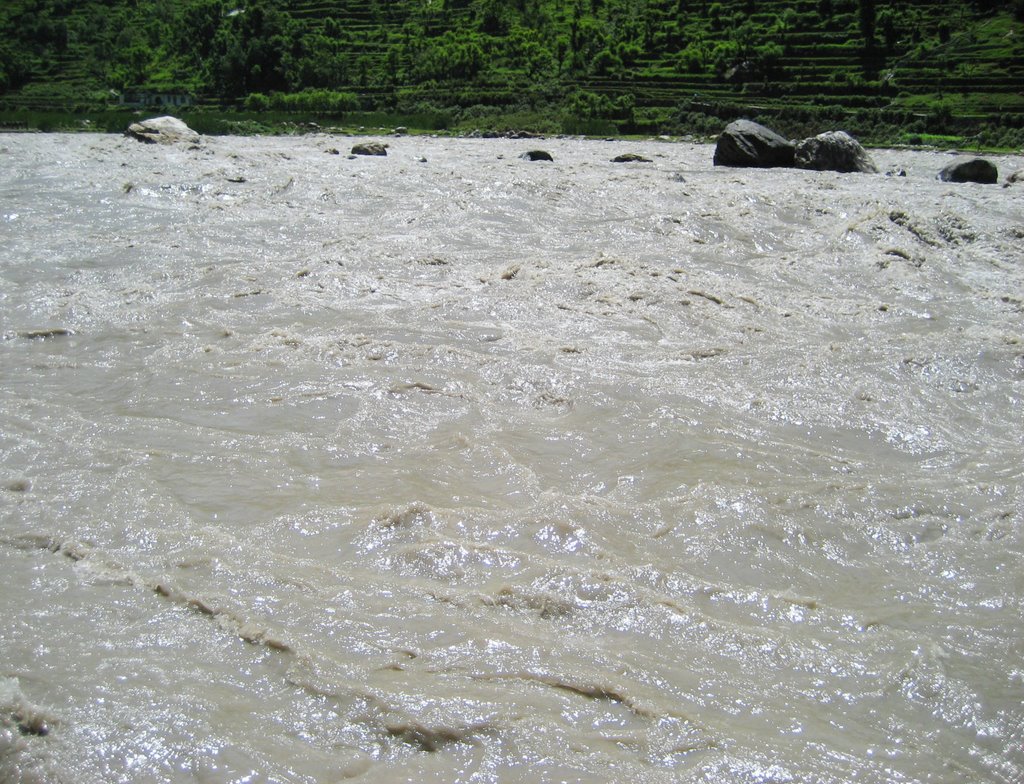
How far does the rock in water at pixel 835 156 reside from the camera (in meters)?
19.1

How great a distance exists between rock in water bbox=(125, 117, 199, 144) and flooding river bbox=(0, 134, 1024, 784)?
1119cm

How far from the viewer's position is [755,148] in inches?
793

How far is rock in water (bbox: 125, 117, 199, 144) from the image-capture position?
21406mm

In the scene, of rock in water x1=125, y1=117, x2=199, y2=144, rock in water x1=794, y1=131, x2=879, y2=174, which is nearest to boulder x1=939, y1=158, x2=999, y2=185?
rock in water x1=794, y1=131, x2=879, y2=174

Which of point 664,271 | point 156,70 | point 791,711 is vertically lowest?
point 791,711

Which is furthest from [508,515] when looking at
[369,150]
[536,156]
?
[369,150]

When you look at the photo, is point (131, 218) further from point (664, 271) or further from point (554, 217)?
point (664, 271)

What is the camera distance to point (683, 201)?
46.2 feet

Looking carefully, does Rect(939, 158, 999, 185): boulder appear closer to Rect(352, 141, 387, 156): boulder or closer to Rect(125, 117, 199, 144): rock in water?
Rect(352, 141, 387, 156): boulder

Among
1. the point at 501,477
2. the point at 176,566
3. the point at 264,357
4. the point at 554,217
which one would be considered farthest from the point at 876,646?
the point at 554,217

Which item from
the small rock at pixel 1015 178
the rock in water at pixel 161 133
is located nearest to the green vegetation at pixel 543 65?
the rock in water at pixel 161 133

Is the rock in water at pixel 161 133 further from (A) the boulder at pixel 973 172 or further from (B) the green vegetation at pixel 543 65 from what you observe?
(A) the boulder at pixel 973 172

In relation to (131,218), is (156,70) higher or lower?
higher

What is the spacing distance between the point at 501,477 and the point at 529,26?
2995 inches
